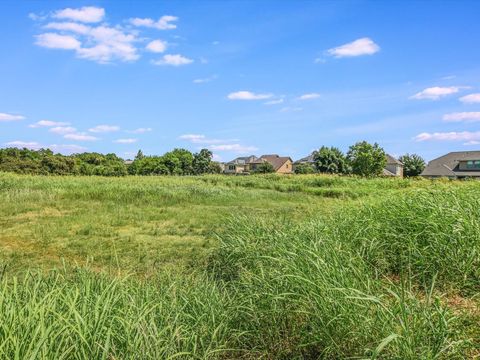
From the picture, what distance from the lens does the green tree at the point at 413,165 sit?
6038 centimetres

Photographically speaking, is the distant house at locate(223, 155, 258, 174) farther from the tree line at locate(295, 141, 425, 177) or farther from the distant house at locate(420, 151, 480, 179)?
the distant house at locate(420, 151, 480, 179)

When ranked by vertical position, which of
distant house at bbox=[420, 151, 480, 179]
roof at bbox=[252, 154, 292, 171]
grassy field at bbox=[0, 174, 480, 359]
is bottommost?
grassy field at bbox=[0, 174, 480, 359]

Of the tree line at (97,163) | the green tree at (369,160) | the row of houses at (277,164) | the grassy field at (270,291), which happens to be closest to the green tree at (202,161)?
the tree line at (97,163)

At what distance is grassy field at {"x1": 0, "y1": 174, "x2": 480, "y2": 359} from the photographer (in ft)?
7.52

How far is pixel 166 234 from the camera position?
9.80m

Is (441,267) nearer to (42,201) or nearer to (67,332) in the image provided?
(67,332)

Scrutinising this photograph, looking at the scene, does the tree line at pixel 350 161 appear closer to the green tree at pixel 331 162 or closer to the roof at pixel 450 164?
the green tree at pixel 331 162

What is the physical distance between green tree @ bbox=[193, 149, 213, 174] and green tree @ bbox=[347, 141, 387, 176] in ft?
104

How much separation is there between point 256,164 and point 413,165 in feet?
109

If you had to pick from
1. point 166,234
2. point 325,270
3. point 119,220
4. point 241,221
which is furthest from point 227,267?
point 119,220

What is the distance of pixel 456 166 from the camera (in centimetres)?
4841

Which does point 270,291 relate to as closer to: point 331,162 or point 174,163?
point 331,162

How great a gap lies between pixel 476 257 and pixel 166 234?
24.2 feet

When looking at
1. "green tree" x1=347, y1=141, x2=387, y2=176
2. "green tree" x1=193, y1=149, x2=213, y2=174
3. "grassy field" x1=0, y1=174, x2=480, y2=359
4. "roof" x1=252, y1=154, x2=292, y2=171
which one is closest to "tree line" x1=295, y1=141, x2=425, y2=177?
"green tree" x1=347, y1=141, x2=387, y2=176
